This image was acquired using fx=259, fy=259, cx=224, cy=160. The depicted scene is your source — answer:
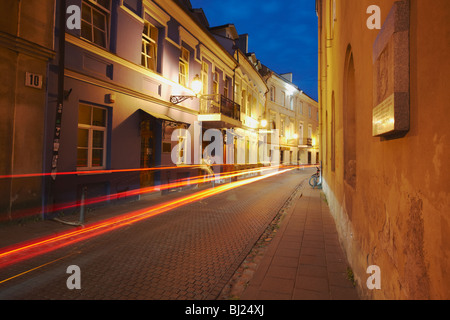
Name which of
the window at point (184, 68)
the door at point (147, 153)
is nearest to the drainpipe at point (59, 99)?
the door at point (147, 153)

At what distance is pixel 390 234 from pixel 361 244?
3.95ft

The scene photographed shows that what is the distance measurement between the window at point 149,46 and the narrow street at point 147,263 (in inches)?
275

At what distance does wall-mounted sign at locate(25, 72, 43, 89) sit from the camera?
259 inches

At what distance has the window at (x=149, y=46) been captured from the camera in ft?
35.4

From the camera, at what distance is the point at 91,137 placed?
8.53 meters

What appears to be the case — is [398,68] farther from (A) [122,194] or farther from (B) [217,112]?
(B) [217,112]

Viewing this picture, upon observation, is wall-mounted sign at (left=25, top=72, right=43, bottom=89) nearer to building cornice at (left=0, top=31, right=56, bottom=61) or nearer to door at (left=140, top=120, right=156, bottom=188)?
building cornice at (left=0, top=31, right=56, bottom=61)

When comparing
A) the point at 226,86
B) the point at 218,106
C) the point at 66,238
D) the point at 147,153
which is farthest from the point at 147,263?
the point at 226,86

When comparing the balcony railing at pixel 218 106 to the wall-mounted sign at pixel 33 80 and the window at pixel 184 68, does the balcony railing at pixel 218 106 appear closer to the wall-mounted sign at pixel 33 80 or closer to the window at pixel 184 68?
the window at pixel 184 68

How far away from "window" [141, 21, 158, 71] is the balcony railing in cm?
342

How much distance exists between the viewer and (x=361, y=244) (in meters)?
3.26

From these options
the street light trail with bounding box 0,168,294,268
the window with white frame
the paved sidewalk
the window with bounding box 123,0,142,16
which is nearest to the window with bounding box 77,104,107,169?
the street light trail with bounding box 0,168,294,268
